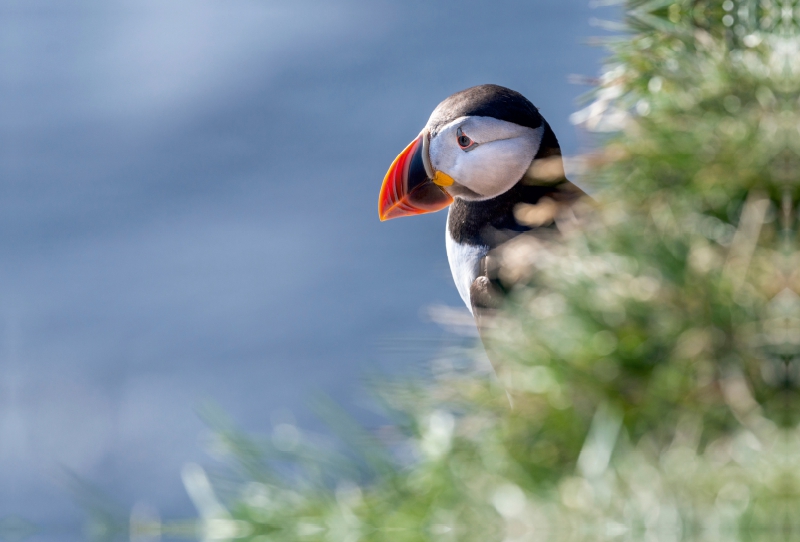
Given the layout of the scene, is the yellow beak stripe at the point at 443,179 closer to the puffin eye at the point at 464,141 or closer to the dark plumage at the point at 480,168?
the dark plumage at the point at 480,168

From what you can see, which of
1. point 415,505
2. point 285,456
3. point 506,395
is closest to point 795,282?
point 506,395

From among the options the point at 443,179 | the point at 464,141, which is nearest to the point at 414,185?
the point at 443,179

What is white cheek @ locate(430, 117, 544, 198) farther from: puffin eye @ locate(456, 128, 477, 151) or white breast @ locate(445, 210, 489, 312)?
white breast @ locate(445, 210, 489, 312)

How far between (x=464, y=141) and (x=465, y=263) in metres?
0.35

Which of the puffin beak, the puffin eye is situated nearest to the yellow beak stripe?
the puffin beak

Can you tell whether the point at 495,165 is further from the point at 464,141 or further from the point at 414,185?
the point at 414,185

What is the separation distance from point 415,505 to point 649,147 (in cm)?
46

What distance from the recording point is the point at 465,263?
8.01 feet

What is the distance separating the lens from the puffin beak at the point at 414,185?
→ 2516 millimetres

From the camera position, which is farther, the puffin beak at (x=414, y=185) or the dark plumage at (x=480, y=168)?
the puffin beak at (x=414, y=185)

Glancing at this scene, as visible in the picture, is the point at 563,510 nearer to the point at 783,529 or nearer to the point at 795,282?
the point at 783,529

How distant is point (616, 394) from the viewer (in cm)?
74

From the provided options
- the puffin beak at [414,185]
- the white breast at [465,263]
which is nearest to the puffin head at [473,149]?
the puffin beak at [414,185]

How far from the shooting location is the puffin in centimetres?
239
